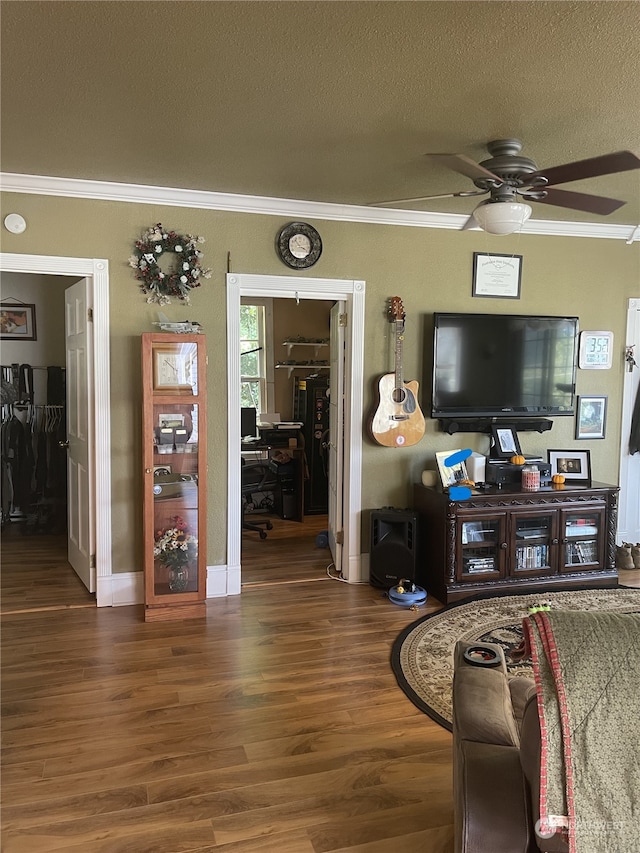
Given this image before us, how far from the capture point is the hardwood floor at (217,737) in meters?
2.20

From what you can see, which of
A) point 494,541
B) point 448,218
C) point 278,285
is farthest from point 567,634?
point 448,218

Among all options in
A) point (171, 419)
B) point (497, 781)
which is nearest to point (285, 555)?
point (171, 419)

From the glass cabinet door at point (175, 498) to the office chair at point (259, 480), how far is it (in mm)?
1560

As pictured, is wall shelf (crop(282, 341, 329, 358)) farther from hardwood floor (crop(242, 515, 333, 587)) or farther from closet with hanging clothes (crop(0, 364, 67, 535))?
closet with hanging clothes (crop(0, 364, 67, 535))

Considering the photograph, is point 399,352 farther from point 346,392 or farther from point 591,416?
point 591,416

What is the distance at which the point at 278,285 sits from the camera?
4461 millimetres

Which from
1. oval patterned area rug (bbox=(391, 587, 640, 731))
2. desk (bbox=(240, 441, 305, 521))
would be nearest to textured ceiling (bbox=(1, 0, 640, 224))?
oval patterned area rug (bbox=(391, 587, 640, 731))

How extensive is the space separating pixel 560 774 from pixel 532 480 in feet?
11.5

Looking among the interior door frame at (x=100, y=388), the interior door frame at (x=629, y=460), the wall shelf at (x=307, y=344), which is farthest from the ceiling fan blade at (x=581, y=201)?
the wall shelf at (x=307, y=344)

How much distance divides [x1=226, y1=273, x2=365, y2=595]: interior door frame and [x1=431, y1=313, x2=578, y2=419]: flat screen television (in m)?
0.57

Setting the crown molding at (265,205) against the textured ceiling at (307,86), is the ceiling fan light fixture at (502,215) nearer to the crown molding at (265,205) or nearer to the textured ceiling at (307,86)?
the textured ceiling at (307,86)

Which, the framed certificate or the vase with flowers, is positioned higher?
the framed certificate

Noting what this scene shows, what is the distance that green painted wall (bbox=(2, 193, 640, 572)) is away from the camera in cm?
412

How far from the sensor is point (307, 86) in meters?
2.65
